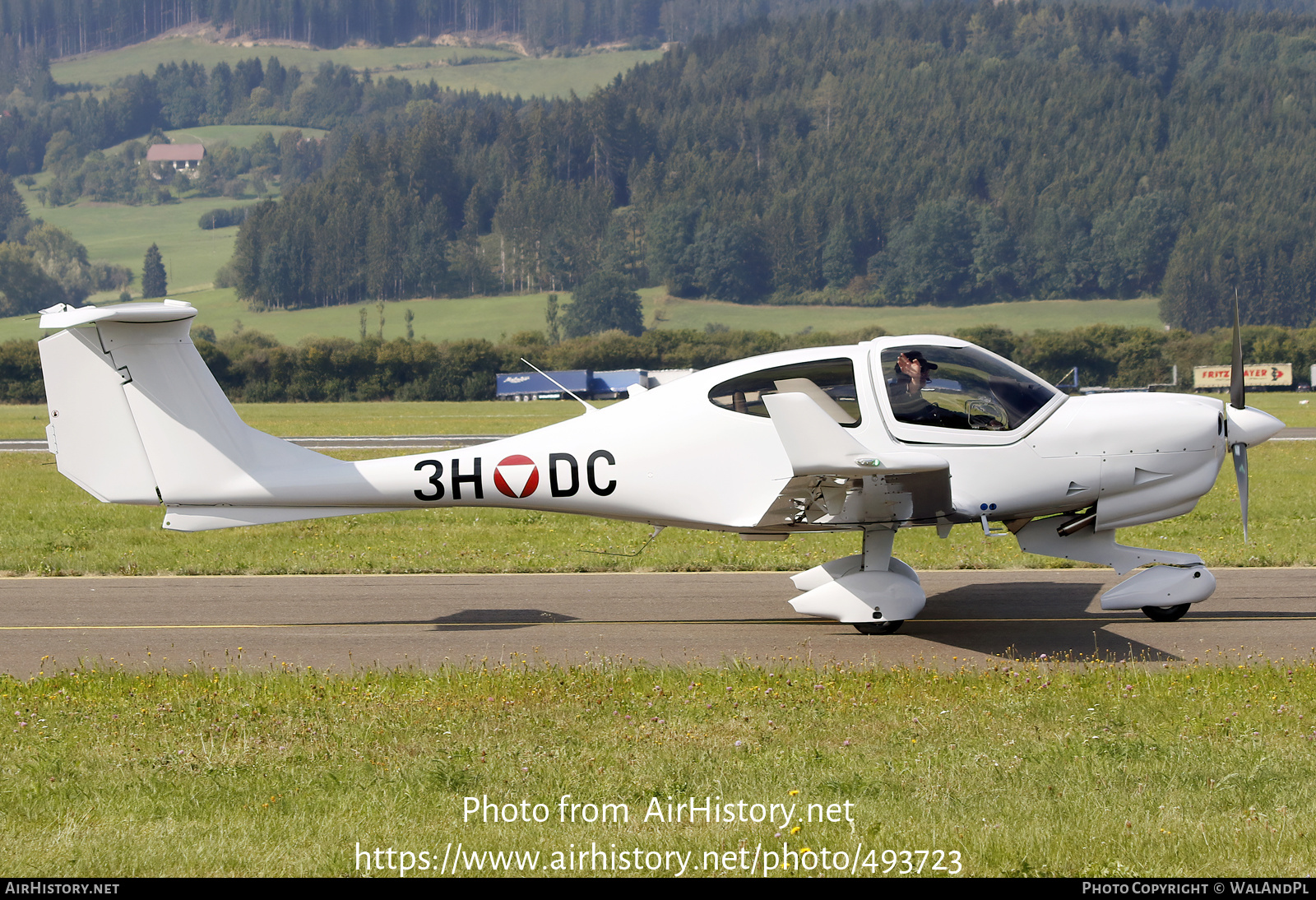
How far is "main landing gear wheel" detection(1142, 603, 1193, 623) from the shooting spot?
12180 mm

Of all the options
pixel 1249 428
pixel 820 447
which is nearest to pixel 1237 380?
pixel 1249 428

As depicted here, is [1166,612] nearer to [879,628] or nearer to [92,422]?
[879,628]

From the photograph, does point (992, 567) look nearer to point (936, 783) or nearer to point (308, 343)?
point (936, 783)

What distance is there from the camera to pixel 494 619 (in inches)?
507

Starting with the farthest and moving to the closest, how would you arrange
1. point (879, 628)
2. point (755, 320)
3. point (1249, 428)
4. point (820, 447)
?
point (755, 320), point (1249, 428), point (879, 628), point (820, 447)

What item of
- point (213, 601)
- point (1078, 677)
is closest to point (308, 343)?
point (213, 601)

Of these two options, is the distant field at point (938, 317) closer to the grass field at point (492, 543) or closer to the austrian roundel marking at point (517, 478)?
the grass field at point (492, 543)

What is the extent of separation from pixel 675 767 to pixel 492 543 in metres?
10.9

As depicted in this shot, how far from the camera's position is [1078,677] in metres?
9.78

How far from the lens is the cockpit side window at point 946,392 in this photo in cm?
1158

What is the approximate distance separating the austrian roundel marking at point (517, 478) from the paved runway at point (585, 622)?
56.4 inches

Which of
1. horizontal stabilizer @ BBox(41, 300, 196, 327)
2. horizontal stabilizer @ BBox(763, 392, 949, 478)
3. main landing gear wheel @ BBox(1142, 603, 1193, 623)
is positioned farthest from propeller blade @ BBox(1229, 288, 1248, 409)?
horizontal stabilizer @ BBox(41, 300, 196, 327)

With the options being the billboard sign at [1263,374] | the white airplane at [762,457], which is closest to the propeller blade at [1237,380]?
the white airplane at [762,457]

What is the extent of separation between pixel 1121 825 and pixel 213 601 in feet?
34.9
